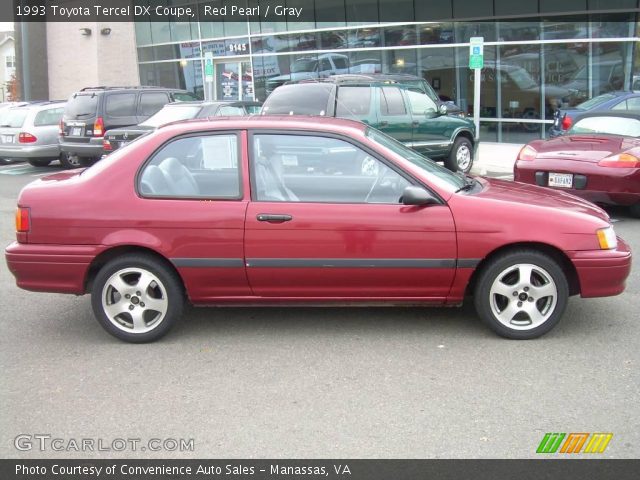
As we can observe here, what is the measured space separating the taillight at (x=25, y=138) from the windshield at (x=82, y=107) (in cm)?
141

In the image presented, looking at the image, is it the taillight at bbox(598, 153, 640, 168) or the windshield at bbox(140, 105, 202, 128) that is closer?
the taillight at bbox(598, 153, 640, 168)

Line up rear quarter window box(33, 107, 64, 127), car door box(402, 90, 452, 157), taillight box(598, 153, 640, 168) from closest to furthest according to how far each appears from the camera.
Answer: taillight box(598, 153, 640, 168) < car door box(402, 90, 452, 157) < rear quarter window box(33, 107, 64, 127)

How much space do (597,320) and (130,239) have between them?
11.5 feet

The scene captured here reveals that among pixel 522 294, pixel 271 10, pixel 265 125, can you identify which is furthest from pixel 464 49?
pixel 522 294

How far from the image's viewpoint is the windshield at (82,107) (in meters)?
14.3

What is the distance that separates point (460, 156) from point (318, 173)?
343 inches

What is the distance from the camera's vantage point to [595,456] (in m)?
3.33

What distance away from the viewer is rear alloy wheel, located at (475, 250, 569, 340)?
463 cm

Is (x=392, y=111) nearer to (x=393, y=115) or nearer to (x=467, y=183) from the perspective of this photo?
(x=393, y=115)

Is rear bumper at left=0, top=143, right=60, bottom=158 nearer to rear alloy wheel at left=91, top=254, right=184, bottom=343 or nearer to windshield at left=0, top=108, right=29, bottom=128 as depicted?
windshield at left=0, top=108, right=29, bottom=128

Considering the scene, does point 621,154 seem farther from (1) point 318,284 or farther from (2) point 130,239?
(2) point 130,239

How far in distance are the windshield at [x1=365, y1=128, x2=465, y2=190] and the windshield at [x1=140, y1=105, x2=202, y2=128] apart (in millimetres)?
7979

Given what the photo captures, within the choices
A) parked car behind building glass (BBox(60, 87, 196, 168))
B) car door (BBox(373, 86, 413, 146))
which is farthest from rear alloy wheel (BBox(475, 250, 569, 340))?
parked car behind building glass (BBox(60, 87, 196, 168))

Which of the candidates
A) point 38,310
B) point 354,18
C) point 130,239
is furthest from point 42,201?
point 354,18
